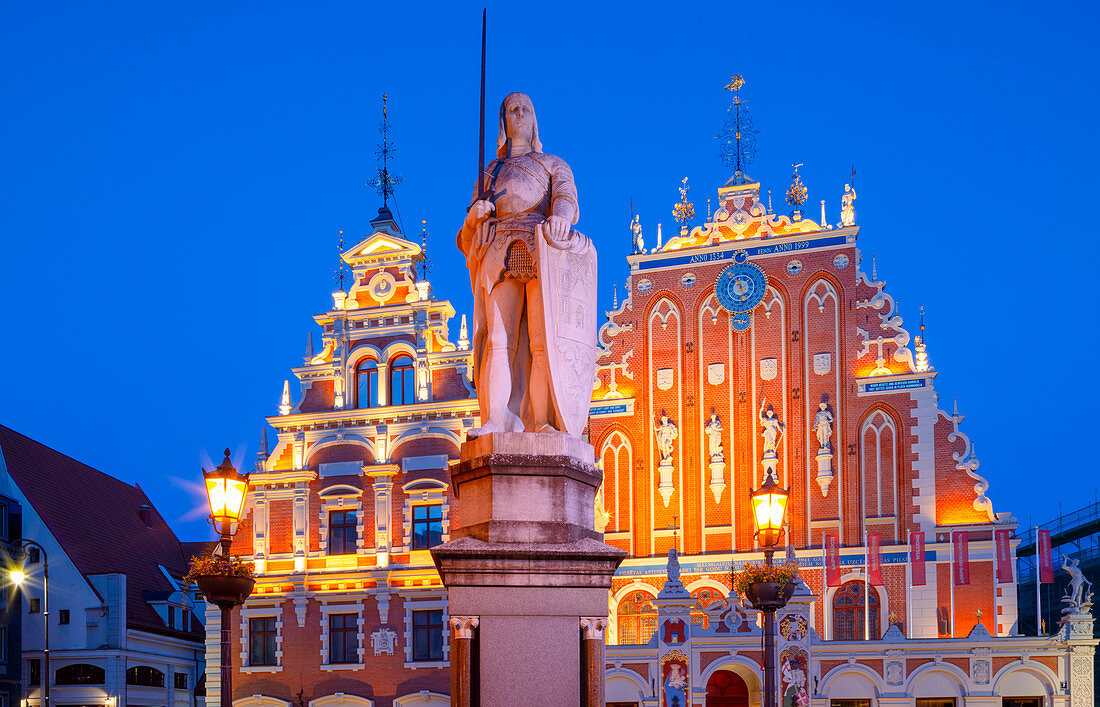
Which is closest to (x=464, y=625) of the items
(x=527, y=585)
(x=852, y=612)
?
(x=527, y=585)

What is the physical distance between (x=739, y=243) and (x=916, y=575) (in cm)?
951

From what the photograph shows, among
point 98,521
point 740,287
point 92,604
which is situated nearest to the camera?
point 740,287

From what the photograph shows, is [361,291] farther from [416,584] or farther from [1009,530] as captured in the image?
[1009,530]

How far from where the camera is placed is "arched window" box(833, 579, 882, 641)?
95.6ft

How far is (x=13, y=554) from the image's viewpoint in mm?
32625

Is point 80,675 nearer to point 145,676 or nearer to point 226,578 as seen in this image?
point 145,676

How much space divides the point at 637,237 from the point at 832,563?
10048 millimetres

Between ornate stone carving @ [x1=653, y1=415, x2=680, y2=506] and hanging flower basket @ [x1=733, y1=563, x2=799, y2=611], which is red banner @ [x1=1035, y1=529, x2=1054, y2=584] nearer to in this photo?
ornate stone carving @ [x1=653, y1=415, x2=680, y2=506]

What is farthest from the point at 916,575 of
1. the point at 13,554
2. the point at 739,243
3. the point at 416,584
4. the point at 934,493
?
the point at 13,554

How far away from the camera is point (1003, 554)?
1119 inches

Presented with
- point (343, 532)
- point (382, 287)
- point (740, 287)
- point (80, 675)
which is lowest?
point (80, 675)

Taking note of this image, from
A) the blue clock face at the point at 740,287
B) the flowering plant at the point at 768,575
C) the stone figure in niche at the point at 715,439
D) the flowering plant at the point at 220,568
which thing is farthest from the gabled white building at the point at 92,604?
the flowering plant at the point at 768,575

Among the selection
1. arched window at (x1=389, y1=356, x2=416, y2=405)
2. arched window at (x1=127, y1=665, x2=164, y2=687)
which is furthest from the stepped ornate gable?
arched window at (x1=127, y1=665, x2=164, y2=687)

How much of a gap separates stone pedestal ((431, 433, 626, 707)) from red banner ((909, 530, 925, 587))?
77.8 ft
